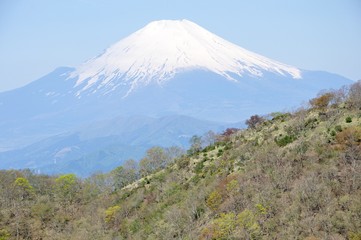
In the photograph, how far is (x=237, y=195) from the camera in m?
33.6

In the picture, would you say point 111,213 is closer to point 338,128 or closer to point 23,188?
point 23,188

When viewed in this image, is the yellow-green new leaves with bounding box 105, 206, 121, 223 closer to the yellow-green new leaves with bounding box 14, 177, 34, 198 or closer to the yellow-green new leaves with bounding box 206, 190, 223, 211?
the yellow-green new leaves with bounding box 206, 190, 223, 211

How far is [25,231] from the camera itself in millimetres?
43844

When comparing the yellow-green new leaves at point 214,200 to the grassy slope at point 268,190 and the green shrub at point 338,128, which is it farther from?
the green shrub at point 338,128

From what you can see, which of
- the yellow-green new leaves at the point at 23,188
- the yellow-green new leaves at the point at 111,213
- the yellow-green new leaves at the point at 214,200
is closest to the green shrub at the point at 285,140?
the yellow-green new leaves at the point at 214,200

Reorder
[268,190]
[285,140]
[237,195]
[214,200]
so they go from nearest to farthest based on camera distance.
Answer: [268,190], [237,195], [214,200], [285,140]

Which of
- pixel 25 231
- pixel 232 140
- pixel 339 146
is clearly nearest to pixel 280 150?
pixel 339 146

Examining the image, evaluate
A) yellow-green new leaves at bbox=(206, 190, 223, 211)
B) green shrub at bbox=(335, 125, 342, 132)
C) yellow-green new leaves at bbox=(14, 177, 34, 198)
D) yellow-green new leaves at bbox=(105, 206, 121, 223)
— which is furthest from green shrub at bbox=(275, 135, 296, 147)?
yellow-green new leaves at bbox=(14, 177, 34, 198)

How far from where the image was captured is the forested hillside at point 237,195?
1099 inches

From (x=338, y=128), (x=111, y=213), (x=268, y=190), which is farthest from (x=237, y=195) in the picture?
(x=111, y=213)

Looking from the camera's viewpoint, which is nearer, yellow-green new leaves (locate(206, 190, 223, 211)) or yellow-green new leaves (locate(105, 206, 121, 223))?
yellow-green new leaves (locate(206, 190, 223, 211))

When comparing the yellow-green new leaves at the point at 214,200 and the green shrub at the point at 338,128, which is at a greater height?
the green shrub at the point at 338,128

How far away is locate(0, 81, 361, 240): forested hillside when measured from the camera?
27.9 m

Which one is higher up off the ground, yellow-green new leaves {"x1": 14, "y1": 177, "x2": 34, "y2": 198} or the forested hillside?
yellow-green new leaves {"x1": 14, "y1": 177, "x2": 34, "y2": 198}
